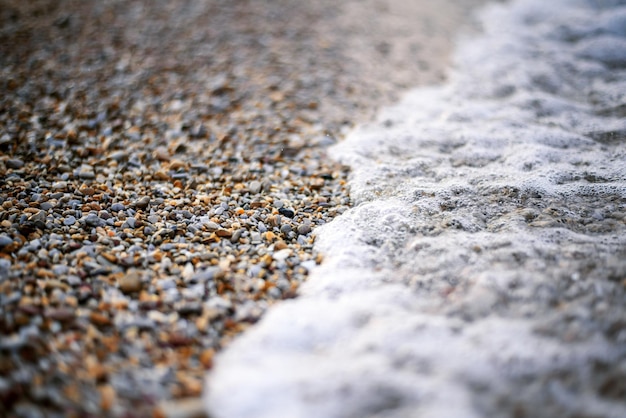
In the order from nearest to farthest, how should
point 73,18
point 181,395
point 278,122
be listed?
1. point 181,395
2. point 278,122
3. point 73,18

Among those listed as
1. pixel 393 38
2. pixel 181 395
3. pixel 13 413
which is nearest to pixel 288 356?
pixel 181 395

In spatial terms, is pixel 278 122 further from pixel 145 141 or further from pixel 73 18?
pixel 73 18

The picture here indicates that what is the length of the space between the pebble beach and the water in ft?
0.94

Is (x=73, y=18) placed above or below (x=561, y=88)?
above

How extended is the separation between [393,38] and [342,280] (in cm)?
551

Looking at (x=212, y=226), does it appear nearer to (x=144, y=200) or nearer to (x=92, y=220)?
(x=144, y=200)

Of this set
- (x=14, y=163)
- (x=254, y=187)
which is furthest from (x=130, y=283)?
(x=14, y=163)

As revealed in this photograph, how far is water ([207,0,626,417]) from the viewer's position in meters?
1.93

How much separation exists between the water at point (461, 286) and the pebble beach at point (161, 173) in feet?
0.94

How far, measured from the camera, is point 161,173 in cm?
375

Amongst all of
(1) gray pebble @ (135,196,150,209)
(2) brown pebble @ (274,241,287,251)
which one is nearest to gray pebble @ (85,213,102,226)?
(1) gray pebble @ (135,196,150,209)

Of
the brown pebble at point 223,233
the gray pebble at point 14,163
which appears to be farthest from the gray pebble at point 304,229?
the gray pebble at point 14,163

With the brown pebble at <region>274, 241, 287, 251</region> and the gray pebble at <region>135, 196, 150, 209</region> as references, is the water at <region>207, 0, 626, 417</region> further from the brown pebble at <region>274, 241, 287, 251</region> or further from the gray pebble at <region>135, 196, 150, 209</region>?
the gray pebble at <region>135, 196, 150, 209</region>

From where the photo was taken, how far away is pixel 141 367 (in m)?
2.09
